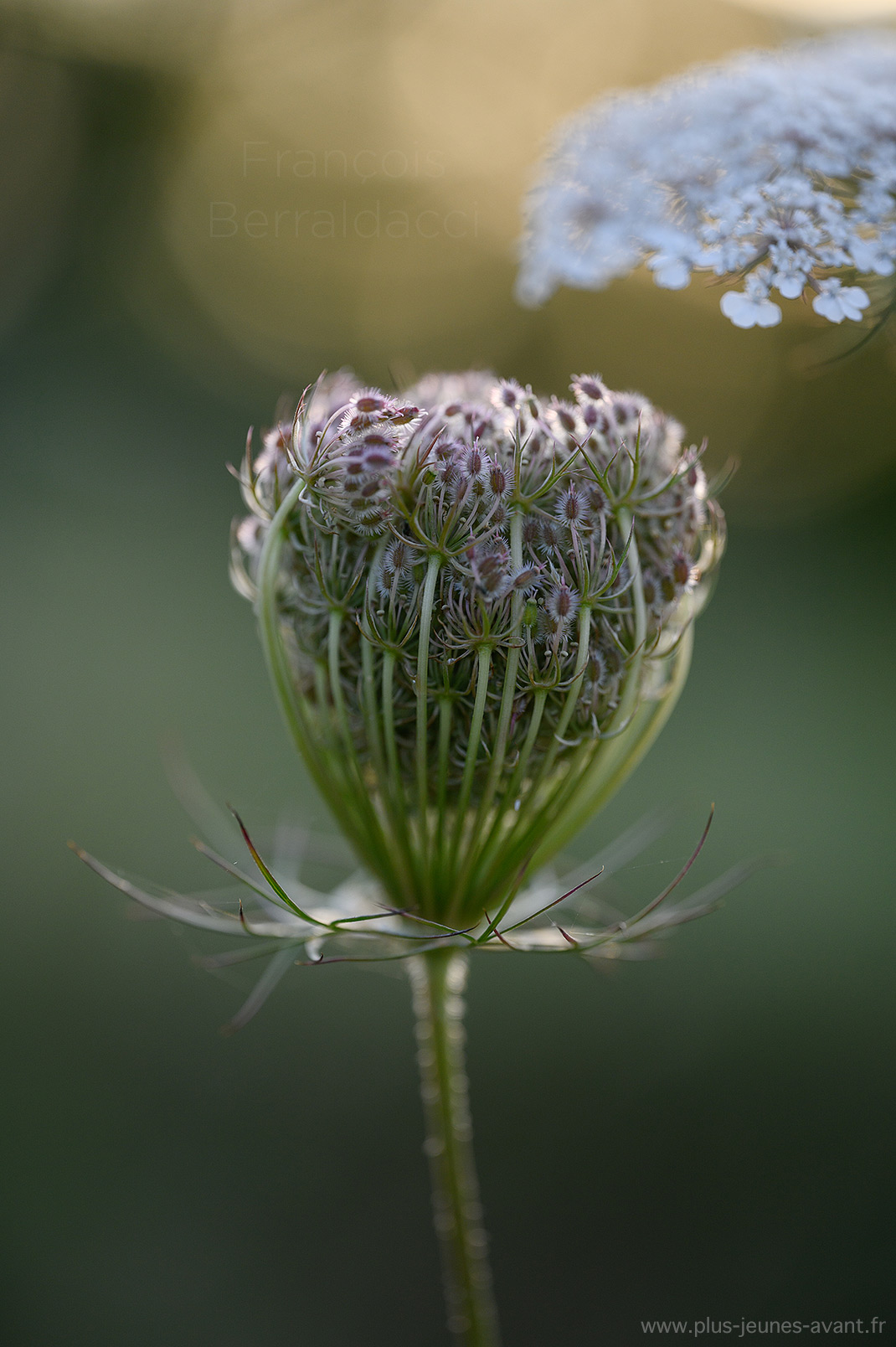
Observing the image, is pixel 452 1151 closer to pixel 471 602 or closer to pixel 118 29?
→ pixel 471 602

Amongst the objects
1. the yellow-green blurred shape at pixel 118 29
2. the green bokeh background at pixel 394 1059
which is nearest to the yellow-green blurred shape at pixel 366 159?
the yellow-green blurred shape at pixel 118 29

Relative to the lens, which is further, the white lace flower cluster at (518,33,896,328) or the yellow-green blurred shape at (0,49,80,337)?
the yellow-green blurred shape at (0,49,80,337)

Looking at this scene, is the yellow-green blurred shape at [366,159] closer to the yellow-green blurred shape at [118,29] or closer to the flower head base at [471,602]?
the yellow-green blurred shape at [118,29]

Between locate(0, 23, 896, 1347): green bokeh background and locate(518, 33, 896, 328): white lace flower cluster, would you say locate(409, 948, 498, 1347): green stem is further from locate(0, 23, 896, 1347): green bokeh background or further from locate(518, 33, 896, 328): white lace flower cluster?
locate(518, 33, 896, 328): white lace flower cluster

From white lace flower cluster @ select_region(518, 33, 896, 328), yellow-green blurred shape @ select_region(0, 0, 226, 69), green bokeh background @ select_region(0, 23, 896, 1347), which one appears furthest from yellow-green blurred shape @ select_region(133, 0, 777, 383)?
white lace flower cluster @ select_region(518, 33, 896, 328)

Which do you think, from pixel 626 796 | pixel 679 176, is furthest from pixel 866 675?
pixel 679 176
